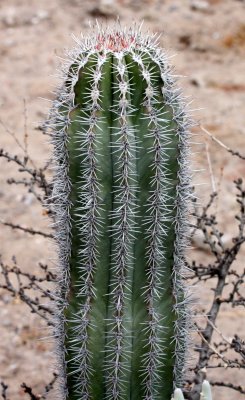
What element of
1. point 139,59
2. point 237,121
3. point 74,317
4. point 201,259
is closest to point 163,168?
point 139,59

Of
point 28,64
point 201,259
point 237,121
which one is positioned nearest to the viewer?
point 201,259

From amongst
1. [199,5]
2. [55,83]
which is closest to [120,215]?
[55,83]

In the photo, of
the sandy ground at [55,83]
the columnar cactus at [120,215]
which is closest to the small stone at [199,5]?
the sandy ground at [55,83]

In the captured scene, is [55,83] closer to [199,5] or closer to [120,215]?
[120,215]

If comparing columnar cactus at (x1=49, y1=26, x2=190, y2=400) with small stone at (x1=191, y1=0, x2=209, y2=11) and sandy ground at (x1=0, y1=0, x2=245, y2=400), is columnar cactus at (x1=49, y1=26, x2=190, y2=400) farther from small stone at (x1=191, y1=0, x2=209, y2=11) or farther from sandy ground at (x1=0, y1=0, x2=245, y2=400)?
small stone at (x1=191, y1=0, x2=209, y2=11)

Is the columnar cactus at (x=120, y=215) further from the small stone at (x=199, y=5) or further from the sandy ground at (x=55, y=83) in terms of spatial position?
the small stone at (x=199, y=5)

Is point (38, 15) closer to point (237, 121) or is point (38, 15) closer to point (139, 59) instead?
point (237, 121)

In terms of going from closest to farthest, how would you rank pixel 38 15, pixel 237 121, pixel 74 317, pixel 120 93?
pixel 120 93 < pixel 74 317 < pixel 237 121 < pixel 38 15
